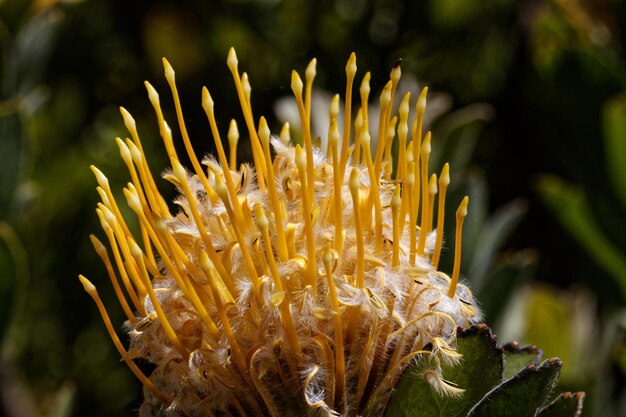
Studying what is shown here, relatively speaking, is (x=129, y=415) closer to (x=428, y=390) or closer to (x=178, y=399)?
→ (x=178, y=399)

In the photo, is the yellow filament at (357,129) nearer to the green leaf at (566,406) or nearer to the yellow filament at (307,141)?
the yellow filament at (307,141)

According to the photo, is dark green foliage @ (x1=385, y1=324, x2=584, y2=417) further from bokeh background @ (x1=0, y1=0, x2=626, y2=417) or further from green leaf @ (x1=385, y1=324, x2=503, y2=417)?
bokeh background @ (x1=0, y1=0, x2=626, y2=417)

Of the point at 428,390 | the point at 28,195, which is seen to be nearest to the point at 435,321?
the point at 428,390

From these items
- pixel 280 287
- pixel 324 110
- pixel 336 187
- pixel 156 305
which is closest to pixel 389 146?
pixel 336 187

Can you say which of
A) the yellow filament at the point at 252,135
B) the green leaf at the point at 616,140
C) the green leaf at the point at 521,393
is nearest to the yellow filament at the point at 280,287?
the yellow filament at the point at 252,135

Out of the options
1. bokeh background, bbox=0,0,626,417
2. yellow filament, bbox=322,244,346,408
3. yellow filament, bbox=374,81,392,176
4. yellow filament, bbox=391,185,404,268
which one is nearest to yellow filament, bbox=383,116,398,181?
yellow filament, bbox=374,81,392,176

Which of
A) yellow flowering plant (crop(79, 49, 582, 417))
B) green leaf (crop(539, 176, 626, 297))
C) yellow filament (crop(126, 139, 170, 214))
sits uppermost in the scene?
yellow filament (crop(126, 139, 170, 214))

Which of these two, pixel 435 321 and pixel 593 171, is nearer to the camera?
pixel 435 321
